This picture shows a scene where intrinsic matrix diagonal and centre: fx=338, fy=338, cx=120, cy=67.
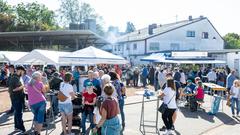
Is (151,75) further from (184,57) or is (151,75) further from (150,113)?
(150,113)

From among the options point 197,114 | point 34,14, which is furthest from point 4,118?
point 34,14

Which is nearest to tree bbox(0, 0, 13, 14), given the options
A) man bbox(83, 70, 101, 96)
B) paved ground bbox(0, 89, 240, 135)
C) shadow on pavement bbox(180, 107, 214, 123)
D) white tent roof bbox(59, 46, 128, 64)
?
white tent roof bbox(59, 46, 128, 64)

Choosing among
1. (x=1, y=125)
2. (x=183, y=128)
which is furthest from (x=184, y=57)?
(x=1, y=125)

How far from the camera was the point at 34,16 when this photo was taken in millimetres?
77375

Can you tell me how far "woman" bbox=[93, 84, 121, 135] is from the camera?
6.33m

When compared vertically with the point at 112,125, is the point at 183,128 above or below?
below

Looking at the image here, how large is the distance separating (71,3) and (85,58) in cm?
6712

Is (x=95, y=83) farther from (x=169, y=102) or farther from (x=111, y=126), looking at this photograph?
(x=111, y=126)

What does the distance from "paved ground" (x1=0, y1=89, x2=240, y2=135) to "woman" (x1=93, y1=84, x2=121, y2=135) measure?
376 cm

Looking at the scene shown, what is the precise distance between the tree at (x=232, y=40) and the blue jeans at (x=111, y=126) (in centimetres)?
8193

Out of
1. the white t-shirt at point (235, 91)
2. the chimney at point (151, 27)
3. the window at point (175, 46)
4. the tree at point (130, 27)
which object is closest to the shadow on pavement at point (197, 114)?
the white t-shirt at point (235, 91)

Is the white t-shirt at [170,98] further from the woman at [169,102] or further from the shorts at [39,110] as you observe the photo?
the shorts at [39,110]

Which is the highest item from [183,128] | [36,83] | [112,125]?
[36,83]

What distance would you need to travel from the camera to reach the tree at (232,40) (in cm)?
8600
